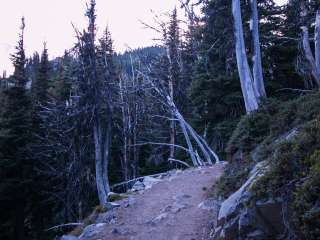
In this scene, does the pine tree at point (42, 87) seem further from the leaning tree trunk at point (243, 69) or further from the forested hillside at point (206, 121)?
the leaning tree trunk at point (243, 69)

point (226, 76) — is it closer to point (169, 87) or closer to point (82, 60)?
point (82, 60)

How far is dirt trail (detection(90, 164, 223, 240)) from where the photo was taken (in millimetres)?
7383

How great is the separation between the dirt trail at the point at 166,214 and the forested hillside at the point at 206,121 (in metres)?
0.75

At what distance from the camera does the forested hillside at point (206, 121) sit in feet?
15.3

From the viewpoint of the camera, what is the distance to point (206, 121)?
667 inches

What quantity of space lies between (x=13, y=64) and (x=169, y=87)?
10443 millimetres

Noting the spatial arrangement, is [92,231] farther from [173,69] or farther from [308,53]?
[173,69]

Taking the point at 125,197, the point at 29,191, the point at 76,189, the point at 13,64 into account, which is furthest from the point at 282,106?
the point at 13,64

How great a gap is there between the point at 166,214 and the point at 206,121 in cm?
901

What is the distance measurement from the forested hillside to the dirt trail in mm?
748

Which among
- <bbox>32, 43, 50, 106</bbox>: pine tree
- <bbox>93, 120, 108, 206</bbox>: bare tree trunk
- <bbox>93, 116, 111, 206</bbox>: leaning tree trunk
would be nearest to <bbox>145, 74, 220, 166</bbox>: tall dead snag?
<bbox>93, 116, 111, 206</bbox>: leaning tree trunk

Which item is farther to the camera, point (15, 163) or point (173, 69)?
point (173, 69)

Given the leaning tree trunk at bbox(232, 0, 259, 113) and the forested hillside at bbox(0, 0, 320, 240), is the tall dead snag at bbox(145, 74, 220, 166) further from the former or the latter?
the leaning tree trunk at bbox(232, 0, 259, 113)

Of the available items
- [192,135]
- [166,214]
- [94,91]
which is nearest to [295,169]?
[166,214]
